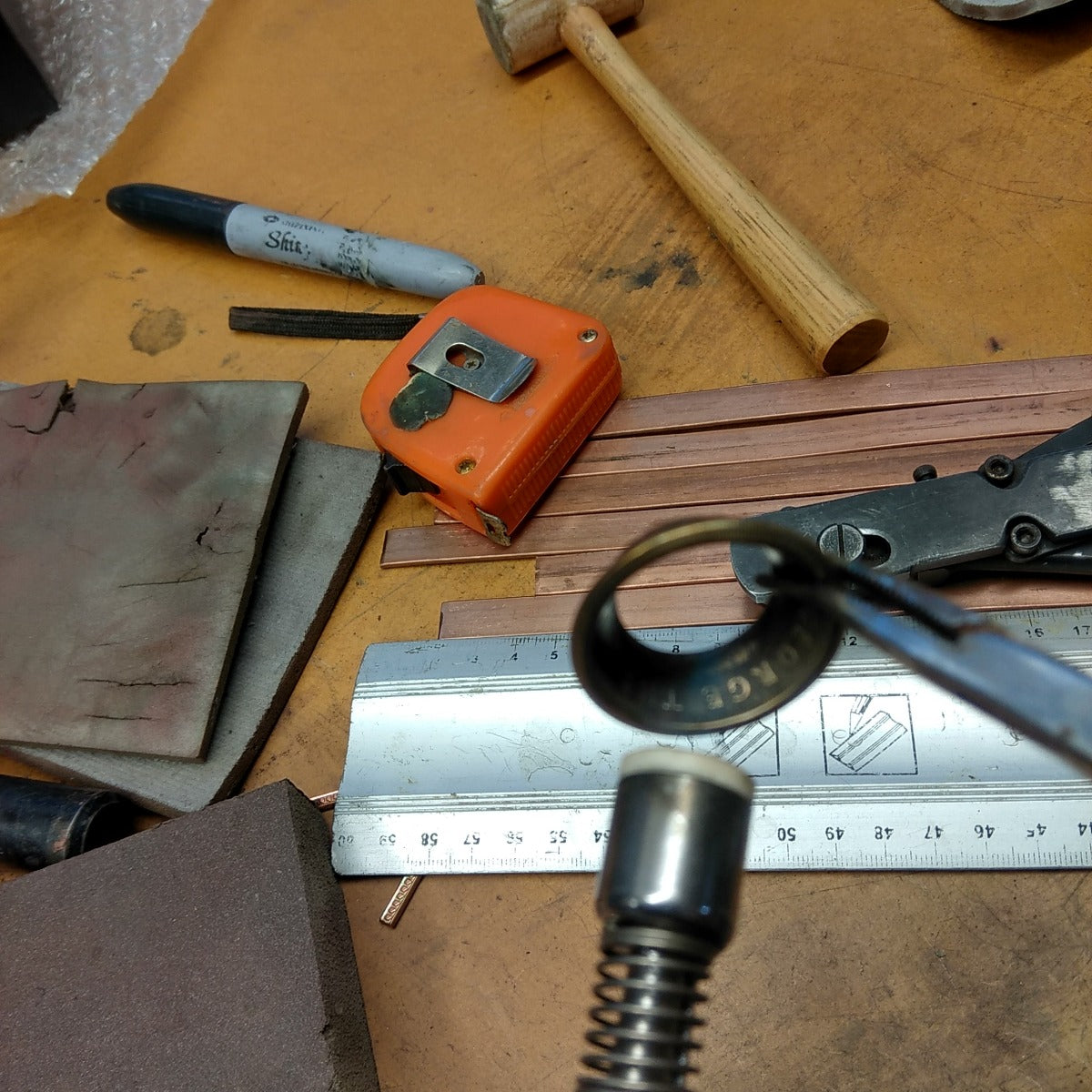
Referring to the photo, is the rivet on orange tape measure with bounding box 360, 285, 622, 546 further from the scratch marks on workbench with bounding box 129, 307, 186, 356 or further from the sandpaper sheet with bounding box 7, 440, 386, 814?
the scratch marks on workbench with bounding box 129, 307, 186, 356

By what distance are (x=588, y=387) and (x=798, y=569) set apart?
37.6 inches

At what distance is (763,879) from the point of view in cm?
134

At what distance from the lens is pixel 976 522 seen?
135 cm

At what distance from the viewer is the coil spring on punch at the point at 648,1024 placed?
729 mm

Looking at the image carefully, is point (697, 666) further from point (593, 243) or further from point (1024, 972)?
point (593, 243)

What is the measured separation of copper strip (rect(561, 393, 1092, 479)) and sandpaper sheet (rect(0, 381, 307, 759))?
61 cm

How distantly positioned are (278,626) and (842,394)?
1.08 metres

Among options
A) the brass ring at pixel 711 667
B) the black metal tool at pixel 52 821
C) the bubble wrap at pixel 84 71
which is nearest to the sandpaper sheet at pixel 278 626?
the black metal tool at pixel 52 821

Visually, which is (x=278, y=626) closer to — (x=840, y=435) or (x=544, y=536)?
(x=544, y=536)

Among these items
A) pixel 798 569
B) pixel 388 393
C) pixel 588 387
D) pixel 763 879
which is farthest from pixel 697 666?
pixel 388 393

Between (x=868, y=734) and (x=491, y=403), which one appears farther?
(x=491, y=403)

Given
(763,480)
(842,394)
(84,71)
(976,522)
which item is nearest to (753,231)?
(842,394)

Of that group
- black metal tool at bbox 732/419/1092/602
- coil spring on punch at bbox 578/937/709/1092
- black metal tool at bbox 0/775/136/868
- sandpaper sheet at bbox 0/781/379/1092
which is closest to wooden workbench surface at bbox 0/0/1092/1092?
sandpaper sheet at bbox 0/781/379/1092

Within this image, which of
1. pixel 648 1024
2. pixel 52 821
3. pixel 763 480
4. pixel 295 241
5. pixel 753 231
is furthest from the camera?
pixel 295 241
